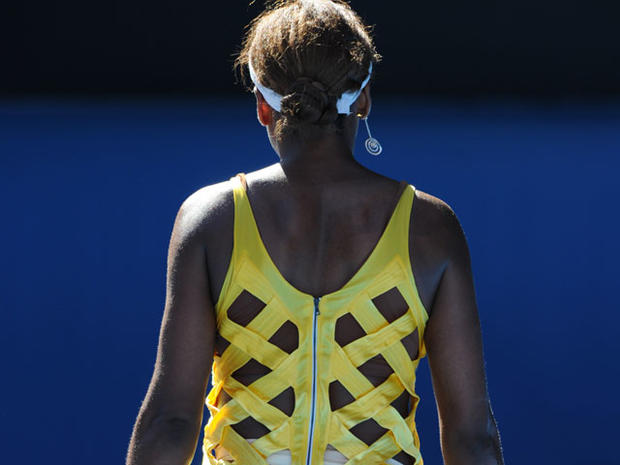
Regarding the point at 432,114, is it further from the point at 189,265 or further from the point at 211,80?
the point at 189,265

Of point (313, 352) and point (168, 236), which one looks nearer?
point (313, 352)

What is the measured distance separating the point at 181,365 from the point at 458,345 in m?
0.39

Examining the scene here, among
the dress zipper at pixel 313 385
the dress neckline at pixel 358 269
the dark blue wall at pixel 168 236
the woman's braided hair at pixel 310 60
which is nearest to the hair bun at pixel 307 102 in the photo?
the woman's braided hair at pixel 310 60

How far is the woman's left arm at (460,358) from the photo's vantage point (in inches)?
53.8

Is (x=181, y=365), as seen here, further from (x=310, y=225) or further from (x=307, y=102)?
(x=307, y=102)

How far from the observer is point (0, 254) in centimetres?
423

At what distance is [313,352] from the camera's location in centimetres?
133

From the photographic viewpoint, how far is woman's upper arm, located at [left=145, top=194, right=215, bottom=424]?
1.34 m

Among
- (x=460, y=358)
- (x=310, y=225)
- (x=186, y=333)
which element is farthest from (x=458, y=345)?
(x=186, y=333)

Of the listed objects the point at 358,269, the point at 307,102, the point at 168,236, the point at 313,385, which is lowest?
the point at 313,385

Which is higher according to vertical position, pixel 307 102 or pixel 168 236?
pixel 168 236

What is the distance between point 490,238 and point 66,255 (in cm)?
185

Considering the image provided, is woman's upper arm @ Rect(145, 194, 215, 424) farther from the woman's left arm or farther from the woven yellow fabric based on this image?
the woman's left arm

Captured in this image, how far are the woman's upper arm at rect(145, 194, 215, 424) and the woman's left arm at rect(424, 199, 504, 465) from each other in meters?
0.33
